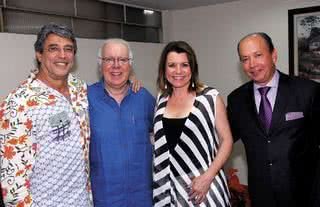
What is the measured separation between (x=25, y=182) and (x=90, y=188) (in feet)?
1.43

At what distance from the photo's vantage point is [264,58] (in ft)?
6.86

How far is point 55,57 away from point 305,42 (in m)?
3.20

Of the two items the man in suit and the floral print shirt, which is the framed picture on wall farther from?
the floral print shirt

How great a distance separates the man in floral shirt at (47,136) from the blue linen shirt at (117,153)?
3.3 inches

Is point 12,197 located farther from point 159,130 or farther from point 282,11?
point 282,11

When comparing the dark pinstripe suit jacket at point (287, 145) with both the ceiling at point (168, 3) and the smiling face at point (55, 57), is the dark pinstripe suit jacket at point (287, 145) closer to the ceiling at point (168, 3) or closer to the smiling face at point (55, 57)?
the smiling face at point (55, 57)

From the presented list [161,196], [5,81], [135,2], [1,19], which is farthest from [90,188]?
[135,2]

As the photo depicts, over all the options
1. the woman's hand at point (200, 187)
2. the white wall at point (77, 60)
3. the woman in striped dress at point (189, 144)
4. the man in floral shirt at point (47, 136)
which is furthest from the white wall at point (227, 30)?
the man in floral shirt at point (47, 136)

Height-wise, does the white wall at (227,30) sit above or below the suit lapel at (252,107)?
above

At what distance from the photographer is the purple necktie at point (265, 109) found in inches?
82.1

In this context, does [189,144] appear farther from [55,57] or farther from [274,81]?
[55,57]

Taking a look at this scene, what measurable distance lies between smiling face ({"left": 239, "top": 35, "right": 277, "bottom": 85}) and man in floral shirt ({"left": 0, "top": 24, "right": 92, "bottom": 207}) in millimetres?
965

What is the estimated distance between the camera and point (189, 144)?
6.89 feet

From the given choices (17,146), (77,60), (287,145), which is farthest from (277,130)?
(77,60)
